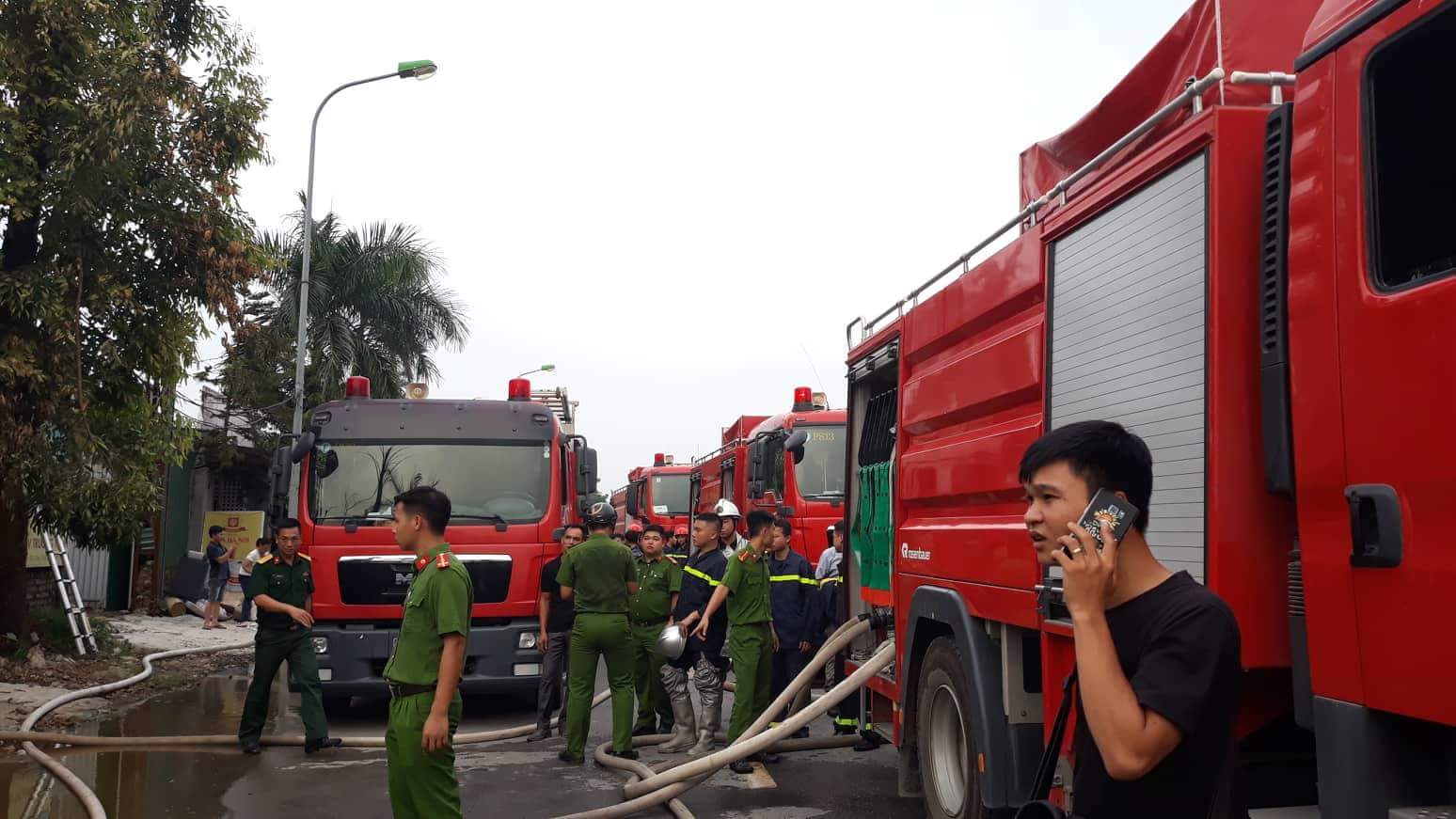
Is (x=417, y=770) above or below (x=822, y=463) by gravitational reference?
below

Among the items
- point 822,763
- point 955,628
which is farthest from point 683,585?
point 955,628

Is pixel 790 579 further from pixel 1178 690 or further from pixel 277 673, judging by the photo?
pixel 1178 690

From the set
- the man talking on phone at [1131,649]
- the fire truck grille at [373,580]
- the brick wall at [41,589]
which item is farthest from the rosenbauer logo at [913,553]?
the brick wall at [41,589]

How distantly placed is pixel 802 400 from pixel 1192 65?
440 inches

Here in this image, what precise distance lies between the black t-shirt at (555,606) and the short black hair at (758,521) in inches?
74.8

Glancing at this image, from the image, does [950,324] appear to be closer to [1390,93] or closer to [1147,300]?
[1147,300]

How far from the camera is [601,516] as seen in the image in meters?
9.19

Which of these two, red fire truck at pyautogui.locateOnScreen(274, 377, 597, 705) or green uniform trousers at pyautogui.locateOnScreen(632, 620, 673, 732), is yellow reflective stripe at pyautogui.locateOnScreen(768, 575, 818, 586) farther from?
red fire truck at pyautogui.locateOnScreen(274, 377, 597, 705)

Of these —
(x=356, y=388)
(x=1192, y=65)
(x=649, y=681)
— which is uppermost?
(x=1192, y=65)

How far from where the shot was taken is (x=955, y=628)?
528 centimetres

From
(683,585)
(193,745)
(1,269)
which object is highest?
(1,269)

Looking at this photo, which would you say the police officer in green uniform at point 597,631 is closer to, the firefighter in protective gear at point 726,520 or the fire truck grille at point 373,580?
the firefighter in protective gear at point 726,520

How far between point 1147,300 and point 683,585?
6.18 m

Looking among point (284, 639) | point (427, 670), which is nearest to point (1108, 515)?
point (427, 670)
